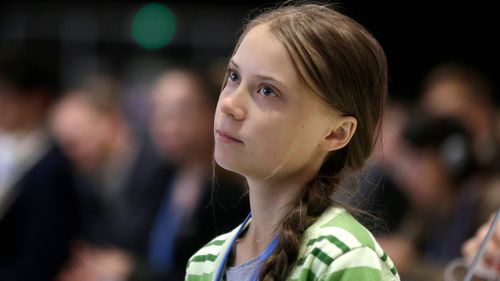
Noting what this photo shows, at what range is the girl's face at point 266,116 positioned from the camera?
62.8 inches

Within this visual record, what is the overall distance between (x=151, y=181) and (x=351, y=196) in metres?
2.67

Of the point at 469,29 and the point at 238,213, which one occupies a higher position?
the point at 238,213

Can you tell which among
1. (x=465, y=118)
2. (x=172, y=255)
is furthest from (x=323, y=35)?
(x=465, y=118)

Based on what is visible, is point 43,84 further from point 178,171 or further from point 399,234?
point 399,234

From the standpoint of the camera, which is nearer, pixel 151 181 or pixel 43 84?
pixel 151 181

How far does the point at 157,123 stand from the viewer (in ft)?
14.8

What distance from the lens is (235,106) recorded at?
160cm

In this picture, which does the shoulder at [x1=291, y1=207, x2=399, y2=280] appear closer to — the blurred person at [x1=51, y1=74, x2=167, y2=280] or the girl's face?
the girl's face

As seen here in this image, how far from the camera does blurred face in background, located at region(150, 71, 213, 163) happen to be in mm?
3957

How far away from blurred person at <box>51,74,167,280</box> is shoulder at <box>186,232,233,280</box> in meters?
2.41

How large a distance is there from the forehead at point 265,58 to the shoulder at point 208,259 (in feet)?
1.10

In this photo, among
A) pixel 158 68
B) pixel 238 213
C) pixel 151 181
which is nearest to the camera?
pixel 238 213

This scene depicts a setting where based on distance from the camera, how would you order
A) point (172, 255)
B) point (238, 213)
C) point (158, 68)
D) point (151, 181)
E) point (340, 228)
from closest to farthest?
1. point (340, 228)
2. point (238, 213)
3. point (172, 255)
4. point (151, 181)
5. point (158, 68)

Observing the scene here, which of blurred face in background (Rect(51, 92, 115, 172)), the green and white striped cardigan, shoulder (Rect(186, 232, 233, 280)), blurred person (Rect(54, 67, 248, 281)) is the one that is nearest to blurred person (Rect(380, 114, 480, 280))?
blurred person (Rect(54, 67, 248, 281))
